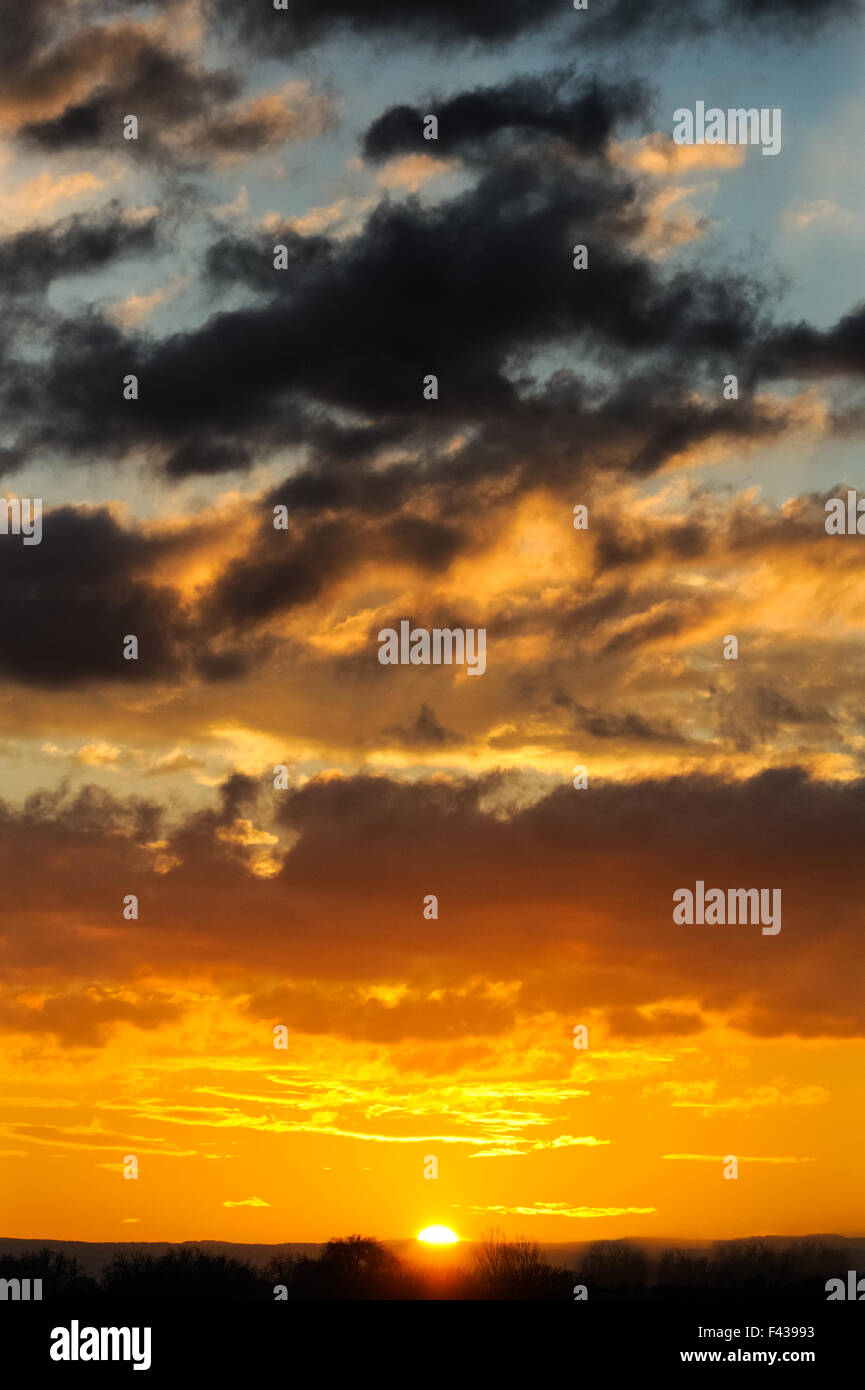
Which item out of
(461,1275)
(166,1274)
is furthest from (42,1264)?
(461,1275)

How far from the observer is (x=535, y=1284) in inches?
6481

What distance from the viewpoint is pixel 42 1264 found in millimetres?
179000
